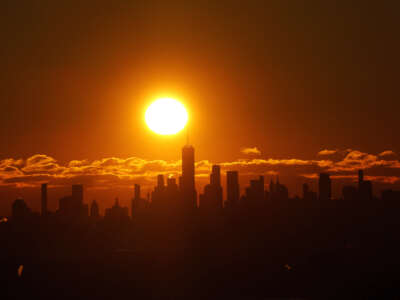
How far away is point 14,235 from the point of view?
6255 inches

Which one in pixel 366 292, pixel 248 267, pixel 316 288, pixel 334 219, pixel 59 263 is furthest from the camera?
pixel 334 219

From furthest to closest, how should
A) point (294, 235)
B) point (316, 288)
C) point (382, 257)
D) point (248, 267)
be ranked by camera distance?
point (294, 235) → point (382, 257) → point (248, 267) → point (316, 288)

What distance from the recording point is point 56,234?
6452 inches

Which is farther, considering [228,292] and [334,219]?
[334,219]

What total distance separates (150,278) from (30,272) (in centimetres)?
2098

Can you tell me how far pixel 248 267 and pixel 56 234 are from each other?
68.7 metres

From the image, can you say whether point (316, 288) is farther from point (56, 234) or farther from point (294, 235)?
point (56, 234)

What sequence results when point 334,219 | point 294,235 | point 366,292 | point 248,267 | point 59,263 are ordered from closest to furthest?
point 366,292 → point 59,263 → point 248,267 → point 294,235 → point 334,219

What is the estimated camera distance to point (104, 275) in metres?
98.6

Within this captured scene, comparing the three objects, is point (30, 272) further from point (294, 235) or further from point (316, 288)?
point (294, 235)

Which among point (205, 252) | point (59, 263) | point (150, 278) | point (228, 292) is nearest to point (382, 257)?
point (205, 252)

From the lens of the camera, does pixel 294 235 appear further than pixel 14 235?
Yes

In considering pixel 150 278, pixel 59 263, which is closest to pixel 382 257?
pixel 150 278

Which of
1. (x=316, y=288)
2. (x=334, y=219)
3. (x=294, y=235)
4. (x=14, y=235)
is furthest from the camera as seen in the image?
(x=334, y=219)
